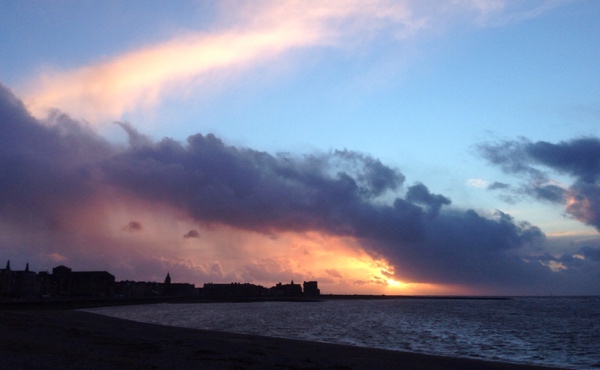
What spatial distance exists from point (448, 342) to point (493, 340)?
26.2 ft

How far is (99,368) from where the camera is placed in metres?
22.8

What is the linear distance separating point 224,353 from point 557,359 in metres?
29.9

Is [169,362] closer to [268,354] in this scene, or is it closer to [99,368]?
[99,368]

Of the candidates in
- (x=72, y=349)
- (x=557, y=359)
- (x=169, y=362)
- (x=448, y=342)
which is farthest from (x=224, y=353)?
(x=448, y=342)

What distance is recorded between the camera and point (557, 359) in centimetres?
4506

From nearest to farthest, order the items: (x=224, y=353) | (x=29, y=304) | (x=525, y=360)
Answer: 1. (x=224, y=353)
2. (x=525, y=360)
3. (x=29, y=304)

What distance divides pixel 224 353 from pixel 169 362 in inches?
276

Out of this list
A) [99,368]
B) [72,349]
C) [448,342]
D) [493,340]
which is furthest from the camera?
[493,340]

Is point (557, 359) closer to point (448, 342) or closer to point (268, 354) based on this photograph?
point (448, 342)

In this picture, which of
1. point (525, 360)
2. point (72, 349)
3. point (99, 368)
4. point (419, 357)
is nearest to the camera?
point (99, 368)

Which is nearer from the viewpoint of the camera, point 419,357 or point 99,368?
point 99,368

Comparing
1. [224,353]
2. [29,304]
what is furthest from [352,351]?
[29,304]

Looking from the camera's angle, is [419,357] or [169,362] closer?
[169,362]

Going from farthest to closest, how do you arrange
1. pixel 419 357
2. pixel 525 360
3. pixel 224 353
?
pixel 525 360 < pixel 419 357 < pixel 224 353
